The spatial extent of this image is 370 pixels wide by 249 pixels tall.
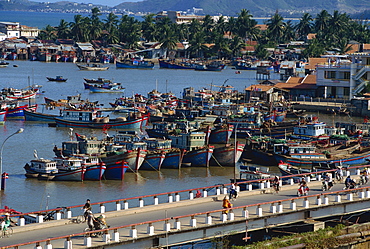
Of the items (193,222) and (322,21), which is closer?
(193,222)

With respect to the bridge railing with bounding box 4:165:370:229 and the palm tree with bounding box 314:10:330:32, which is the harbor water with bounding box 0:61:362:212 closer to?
the bridge railing with bounding box 4:165:370:229

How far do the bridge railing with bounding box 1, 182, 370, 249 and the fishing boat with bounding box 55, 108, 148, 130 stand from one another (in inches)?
1542

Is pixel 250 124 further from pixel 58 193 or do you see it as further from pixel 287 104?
pixel 58 193

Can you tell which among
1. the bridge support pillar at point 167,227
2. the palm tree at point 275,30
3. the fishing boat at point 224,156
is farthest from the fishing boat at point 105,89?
the palm tree at point 275,30

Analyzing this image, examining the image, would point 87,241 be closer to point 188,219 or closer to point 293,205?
point 188,219

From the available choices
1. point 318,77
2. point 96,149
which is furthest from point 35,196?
point 318,77

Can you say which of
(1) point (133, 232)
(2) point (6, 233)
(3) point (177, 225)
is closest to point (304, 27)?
(3) point (177, 225)

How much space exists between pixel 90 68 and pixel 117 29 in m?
44.3

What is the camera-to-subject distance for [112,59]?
16725cm

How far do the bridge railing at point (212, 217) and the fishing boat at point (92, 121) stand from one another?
39162 millimetres

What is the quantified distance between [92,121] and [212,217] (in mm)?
44257

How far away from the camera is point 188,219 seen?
99.9 ft

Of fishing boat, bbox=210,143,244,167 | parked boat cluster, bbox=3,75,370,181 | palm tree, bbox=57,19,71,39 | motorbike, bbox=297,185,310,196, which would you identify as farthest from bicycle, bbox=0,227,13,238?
palm tree, bbox=57,19,71,39

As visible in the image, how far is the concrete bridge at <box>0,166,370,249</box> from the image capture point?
27531 mm
